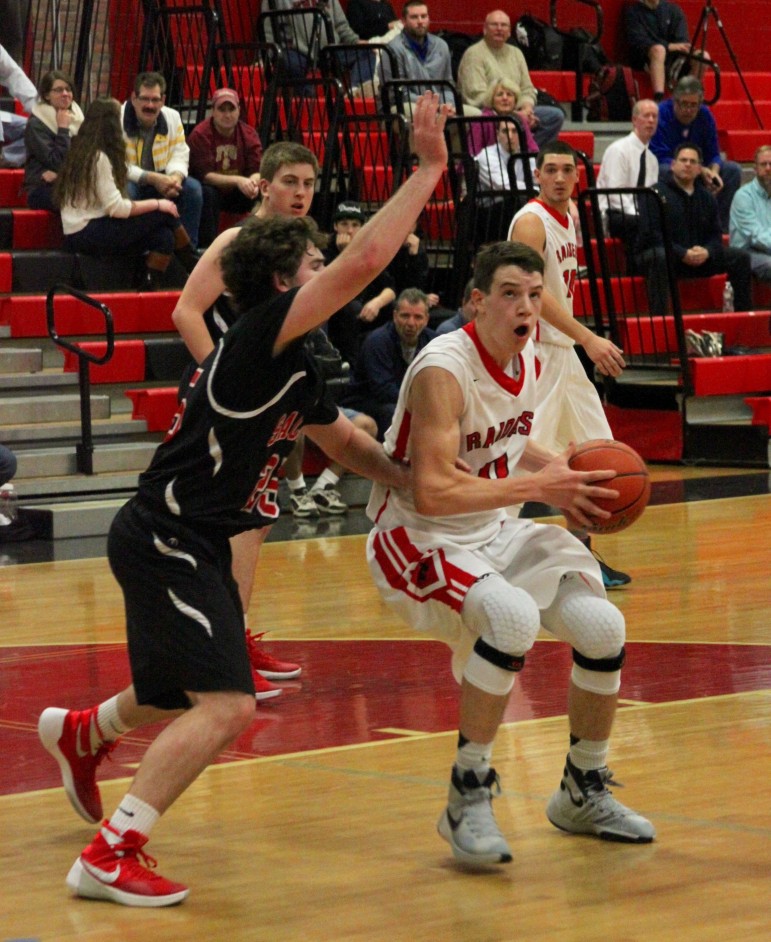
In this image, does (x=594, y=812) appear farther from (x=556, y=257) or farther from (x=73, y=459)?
(x=73, y=459)

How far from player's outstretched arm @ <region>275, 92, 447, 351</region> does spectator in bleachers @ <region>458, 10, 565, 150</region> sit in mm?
10319

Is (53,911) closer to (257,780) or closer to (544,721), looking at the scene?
(257,780)

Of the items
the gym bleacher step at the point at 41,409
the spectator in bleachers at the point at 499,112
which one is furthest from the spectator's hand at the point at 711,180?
the gym bleacher step at the point at 41,409

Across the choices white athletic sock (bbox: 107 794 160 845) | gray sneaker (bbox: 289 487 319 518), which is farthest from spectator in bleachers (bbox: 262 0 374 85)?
white athletic sock (bbox: 107 794 160 845)

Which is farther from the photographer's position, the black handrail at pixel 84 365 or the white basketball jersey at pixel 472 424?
the black handrail at pixel 84 365

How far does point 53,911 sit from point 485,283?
1.80 m

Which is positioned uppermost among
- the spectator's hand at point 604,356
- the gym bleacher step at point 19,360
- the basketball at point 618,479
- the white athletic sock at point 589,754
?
the basketball at point 618,479

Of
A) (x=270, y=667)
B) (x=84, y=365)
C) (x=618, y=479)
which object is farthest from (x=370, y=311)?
(x=618, y=479)

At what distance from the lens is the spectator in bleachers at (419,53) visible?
45.1ft

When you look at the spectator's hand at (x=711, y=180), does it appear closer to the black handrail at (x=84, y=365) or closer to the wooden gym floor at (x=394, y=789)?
the black handrail at (x=84, y=365)

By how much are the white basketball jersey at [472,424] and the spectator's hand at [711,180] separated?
10.2 metres

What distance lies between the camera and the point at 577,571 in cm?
420

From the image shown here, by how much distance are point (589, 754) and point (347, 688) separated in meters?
1.84

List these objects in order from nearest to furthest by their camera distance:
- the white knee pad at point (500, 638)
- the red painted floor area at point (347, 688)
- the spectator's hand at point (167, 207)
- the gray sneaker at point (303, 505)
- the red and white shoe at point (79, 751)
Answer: the white knee pad at point (500, 638) → the red and white shoe at point (79, 751) → the red painted floor area at point (347, 688) → the gray sneaker at point (303, 505) → the spectator's hand at point (167, 207)
